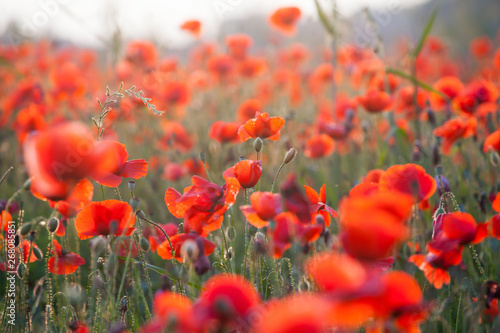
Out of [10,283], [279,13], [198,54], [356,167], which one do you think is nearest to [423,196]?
Answer: [10,283]

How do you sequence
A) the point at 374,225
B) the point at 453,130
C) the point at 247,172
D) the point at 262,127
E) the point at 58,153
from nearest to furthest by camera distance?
the point at 374,225
the point at 58,153
the point at 247,172
the point at 262,127
the point at 453,130

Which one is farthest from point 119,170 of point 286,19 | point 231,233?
point 286,19

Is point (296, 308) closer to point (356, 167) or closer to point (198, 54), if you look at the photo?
point (356, 167)

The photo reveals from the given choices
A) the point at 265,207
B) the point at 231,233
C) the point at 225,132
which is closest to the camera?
the point at 265,207

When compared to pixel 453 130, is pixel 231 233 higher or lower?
lower

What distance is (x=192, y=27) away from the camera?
4691 millimetres

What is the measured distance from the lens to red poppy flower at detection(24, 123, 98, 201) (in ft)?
2.41

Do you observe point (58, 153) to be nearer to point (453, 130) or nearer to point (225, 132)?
point (225, 132)

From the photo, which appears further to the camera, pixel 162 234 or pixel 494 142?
pixel 494 142

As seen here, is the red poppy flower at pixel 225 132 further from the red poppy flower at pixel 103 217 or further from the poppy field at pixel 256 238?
the red poppy flower at pixel 103 217

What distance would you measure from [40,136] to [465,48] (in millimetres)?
13057

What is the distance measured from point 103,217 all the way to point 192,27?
3.97 m

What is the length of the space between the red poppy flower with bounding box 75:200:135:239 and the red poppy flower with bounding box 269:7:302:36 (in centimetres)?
374

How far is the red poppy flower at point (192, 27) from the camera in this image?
4.66 m
